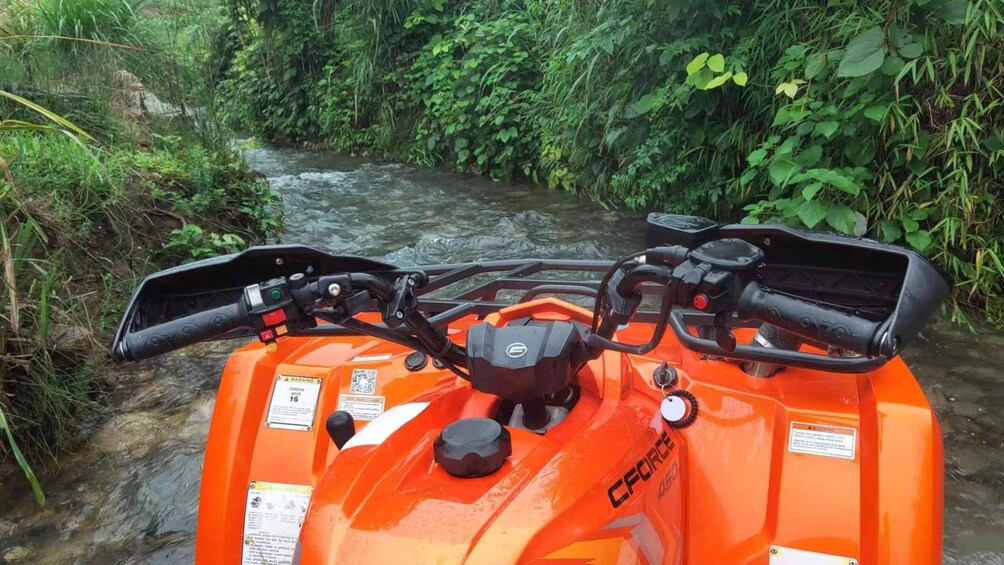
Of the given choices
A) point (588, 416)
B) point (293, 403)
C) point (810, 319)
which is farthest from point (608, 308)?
point (293, 403)

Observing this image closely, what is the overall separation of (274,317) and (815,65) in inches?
126

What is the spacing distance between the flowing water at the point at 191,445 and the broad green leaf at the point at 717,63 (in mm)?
1481

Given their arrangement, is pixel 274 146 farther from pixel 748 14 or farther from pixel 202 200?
pixel 748 14

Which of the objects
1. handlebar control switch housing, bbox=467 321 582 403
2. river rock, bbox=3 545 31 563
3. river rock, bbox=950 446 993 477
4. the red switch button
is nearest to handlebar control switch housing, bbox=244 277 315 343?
the red switch button

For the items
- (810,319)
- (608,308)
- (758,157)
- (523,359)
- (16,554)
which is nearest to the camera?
(810,319)

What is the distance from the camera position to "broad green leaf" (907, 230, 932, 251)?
3473 millimetres

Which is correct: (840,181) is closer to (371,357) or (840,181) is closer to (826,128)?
(826,128)

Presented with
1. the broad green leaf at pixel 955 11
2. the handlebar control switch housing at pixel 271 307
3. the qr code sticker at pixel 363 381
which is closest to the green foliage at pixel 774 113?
the broad green leaf at pixel 955 11

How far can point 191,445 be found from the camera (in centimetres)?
295

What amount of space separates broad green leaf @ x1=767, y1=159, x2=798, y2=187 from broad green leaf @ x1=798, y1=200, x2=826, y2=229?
0.57ft

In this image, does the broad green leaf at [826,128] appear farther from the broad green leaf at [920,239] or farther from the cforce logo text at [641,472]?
the cforce logo text at [641,472]

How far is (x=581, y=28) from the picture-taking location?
5.66 metres

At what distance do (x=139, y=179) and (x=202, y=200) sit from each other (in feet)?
1.30

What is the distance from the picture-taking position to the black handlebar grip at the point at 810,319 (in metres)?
0.99
